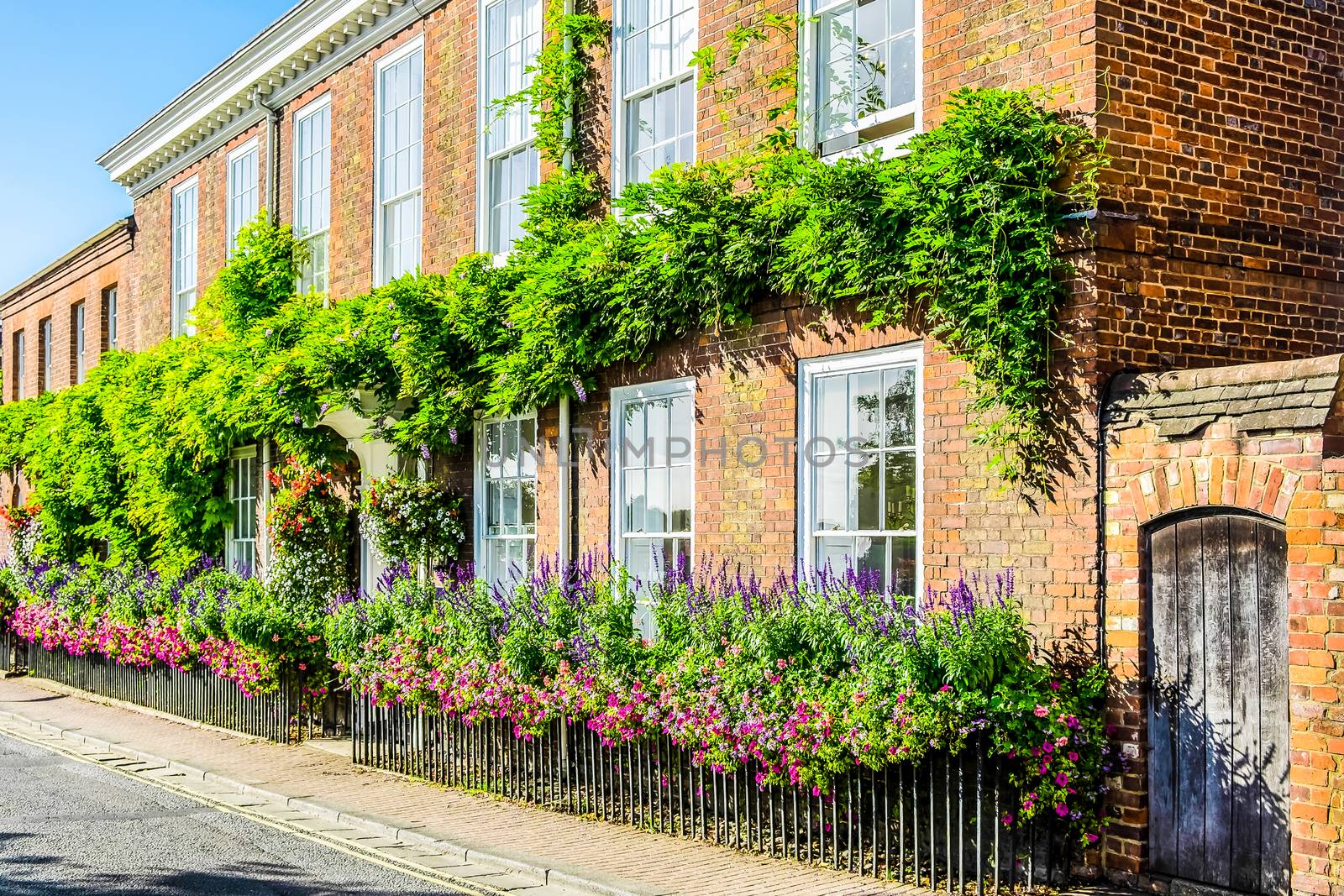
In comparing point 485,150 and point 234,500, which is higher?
point 485,150

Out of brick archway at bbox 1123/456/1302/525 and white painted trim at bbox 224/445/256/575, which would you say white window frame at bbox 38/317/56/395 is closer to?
white painted trim at bbox 224/445/256/575

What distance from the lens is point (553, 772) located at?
11.2m

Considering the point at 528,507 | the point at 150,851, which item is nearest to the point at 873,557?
the point at 528,507

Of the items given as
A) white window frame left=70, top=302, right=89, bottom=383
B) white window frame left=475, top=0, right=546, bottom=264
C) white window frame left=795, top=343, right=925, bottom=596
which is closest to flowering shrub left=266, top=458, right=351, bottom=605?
white window frame left=475, top=0, right=546, bottom=264

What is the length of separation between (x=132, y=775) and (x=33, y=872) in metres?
4.44

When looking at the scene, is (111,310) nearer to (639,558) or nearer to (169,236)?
(169,236)

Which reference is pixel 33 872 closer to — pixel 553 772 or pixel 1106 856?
pixel 553 772

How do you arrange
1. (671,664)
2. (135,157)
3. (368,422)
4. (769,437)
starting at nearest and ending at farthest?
(671,664), (769,437), (368,422), (135,157)

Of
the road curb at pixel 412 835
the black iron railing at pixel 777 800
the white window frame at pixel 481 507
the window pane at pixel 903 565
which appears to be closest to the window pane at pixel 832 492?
the window pane at pixel 903 565

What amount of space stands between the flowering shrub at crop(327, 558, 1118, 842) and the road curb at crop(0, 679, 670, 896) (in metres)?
1.20

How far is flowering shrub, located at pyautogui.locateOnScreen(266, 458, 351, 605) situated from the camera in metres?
16.2

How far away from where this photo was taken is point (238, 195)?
2003cm

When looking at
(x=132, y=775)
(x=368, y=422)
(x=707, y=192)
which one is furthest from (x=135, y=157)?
(x=707, y=192)

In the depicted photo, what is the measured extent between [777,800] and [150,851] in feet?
14.2
